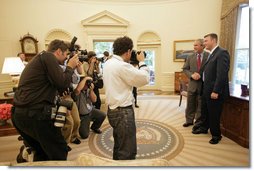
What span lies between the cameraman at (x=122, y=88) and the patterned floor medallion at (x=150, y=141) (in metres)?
0.42

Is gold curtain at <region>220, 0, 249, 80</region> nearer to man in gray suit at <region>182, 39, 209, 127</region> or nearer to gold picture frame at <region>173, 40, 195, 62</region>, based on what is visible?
gold picture frame at <region>173, 40, 195, 62</region>

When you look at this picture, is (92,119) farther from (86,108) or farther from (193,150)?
(193,150)

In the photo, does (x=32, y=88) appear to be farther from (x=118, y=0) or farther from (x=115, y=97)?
(x=118, y=0)

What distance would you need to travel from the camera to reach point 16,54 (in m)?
1.40

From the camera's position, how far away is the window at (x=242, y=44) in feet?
3.77

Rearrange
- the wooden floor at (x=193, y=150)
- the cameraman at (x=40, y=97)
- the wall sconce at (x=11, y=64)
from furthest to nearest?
the wooden floor at (x=193, y=150) < the wall sconce at (x=11, y=64) < the cameraman at (x=40, y=97)

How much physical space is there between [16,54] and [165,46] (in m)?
1.22

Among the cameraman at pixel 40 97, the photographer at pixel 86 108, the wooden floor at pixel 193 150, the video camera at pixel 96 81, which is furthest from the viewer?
the photographer at pixel 86 108

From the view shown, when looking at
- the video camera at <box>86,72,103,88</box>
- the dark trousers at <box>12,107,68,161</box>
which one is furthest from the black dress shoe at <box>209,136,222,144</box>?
the dark trousers at <box>12,107,68,161</box>

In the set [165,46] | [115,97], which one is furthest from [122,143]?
[165,46]

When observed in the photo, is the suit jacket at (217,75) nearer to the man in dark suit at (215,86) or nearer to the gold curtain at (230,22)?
→ the man in dark suit at (215,86)

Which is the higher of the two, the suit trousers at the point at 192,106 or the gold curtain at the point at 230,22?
the gold curtain at the point at 230,22

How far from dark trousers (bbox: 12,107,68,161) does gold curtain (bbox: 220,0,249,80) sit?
4.60 ft

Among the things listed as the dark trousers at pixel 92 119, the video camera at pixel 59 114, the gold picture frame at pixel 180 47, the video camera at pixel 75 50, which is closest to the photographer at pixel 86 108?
the dark trousers at pixel 92 119
